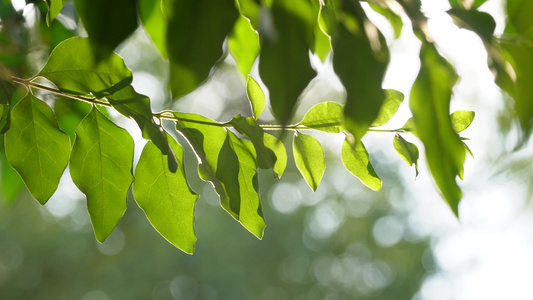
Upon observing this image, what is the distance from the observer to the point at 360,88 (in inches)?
7.0

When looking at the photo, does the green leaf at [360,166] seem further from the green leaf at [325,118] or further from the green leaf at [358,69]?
the green leaf at [358,69]

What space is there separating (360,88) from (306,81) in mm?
A: 17

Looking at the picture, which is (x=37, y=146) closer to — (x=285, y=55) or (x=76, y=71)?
(x=76, y=71)

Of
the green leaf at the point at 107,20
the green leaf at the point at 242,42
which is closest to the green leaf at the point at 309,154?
the green leaf at the point at 242,42

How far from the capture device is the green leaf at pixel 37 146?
0.36 m

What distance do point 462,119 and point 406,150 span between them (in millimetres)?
43

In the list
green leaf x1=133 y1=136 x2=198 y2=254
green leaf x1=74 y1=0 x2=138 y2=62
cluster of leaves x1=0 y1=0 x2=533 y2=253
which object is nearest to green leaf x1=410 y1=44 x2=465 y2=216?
cluster of leaves x1=0 y1=0 x2=533 y2=253

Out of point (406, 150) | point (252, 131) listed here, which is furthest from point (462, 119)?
point (252, 131)

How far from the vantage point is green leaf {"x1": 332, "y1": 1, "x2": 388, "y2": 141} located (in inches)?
6.8

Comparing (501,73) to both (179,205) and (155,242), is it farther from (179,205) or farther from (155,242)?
(155,242)

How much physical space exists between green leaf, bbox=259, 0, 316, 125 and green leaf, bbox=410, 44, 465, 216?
4 centimetres

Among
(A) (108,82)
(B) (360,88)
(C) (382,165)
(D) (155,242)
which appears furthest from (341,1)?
(C) (382,165)

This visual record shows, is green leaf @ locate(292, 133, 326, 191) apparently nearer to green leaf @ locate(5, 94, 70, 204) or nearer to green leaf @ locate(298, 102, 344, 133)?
green leaf @ locate(298, 102, 344, 133)

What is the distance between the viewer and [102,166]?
36 centimetres
